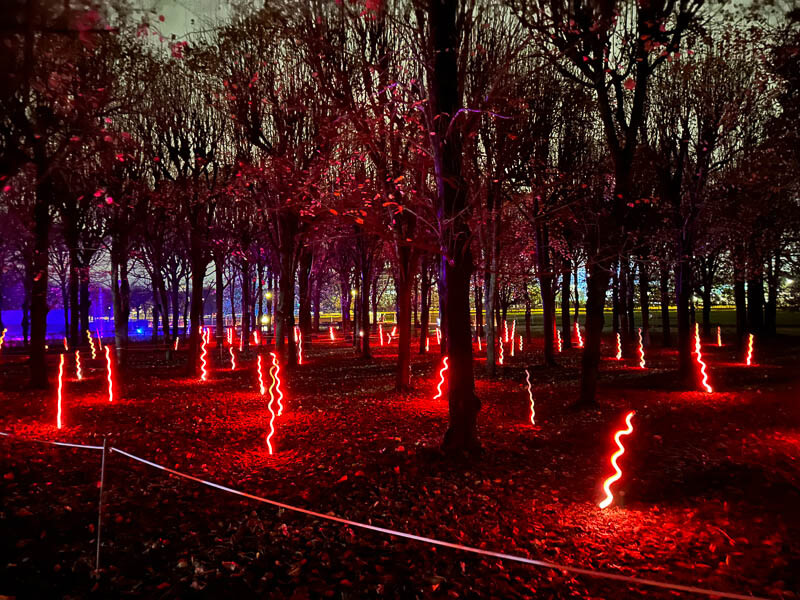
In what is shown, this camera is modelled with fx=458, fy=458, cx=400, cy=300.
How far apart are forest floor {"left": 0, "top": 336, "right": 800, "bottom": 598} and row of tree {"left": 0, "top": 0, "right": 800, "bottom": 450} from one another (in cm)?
164

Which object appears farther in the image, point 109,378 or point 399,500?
point 109,378

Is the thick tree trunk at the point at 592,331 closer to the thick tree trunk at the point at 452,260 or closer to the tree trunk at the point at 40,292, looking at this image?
the thick tree trunk at the point at 452,260

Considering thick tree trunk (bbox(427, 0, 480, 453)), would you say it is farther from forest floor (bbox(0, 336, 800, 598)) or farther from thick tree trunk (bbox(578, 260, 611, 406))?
thick tree trunk (bbox(578, 260, 611, 406))

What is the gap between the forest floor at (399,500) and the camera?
431 cm

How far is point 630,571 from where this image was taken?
445 cm

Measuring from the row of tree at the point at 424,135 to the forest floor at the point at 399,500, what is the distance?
64.5 inches

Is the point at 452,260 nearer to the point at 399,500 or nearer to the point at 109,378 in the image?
the point at 399,500

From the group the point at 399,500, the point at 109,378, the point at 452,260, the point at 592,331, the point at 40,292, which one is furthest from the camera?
the point at 40,292

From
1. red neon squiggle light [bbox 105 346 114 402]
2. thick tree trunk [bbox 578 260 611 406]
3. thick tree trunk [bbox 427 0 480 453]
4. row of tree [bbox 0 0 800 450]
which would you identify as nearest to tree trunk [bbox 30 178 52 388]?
row of tree [bbox 0 0 800 450]

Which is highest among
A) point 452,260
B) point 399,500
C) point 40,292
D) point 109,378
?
point 452,260

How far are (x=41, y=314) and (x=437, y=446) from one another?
12863mm

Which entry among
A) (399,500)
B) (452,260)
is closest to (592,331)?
(452,260)

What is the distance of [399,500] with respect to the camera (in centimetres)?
607

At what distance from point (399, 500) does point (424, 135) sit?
875 centimetres
